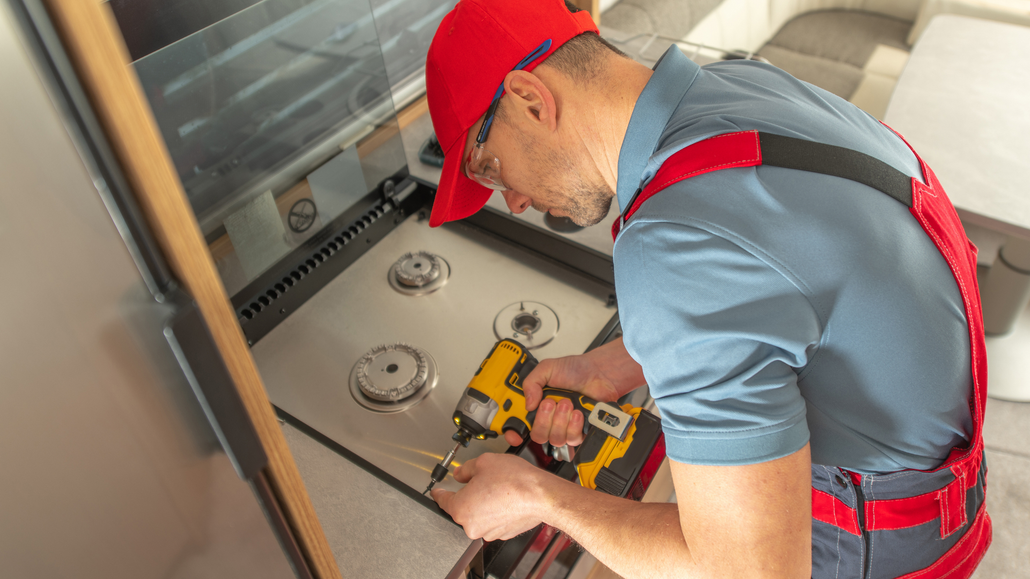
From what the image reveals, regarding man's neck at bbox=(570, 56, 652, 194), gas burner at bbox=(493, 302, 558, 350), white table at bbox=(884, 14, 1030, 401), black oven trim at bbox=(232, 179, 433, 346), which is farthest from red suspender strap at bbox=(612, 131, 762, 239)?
white table at bbox=(884, 14, 1030, 401)

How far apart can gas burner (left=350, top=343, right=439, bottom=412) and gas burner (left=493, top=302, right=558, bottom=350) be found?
16 cm

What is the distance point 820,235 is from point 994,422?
1930 millimetres

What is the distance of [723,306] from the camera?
63 cm

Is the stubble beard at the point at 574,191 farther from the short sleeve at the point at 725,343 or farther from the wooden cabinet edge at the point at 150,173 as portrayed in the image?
the wooden cabinet edge at the point at 150,173

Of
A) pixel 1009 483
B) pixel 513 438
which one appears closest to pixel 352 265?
pixel 513 438

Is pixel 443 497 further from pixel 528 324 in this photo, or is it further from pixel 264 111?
pixel 264 111

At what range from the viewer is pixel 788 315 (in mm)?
635

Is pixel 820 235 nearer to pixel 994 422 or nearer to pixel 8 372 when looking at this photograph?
pixel 8 372

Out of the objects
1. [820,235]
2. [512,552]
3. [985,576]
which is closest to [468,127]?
[820,235]

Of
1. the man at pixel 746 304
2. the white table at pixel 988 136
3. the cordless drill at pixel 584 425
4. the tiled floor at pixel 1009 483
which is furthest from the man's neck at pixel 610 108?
the tiled floor at pixel 1009 483

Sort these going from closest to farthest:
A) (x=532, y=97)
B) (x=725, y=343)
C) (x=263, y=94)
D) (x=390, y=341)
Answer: (x=725, y=343) < (x=532, y=97) < (x=263, y=94) < (x=390, y=341)

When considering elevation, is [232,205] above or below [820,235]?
below

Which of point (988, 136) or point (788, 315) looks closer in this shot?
point (788, 315)

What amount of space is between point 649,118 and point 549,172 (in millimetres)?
188
